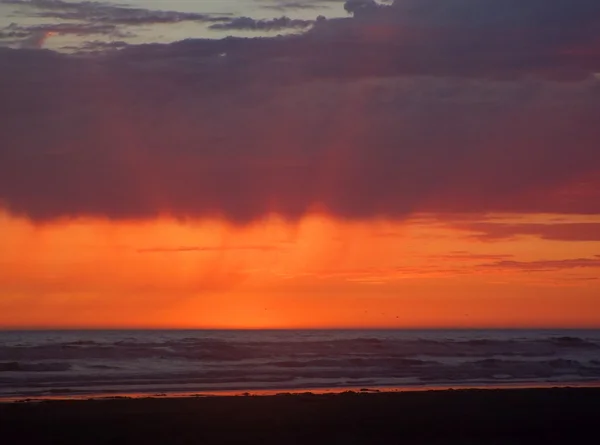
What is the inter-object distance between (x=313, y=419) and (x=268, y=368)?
1920 cm

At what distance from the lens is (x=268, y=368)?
36.6m

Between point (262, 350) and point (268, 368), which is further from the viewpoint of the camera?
point (262, 350)

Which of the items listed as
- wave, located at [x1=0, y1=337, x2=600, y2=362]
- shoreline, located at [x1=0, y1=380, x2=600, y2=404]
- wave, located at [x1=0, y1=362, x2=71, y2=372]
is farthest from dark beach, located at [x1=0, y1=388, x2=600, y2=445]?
wave, located at [x1=0, y1=337, x2=600, y2=362]

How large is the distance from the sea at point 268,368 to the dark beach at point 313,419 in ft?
18.1

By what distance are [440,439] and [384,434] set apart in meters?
1.04

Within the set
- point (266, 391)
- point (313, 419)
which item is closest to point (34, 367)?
point (266, 391)

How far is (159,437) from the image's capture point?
1533 cm

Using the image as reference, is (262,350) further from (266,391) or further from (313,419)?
(313,419)

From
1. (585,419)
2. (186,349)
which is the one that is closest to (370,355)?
(186,349)

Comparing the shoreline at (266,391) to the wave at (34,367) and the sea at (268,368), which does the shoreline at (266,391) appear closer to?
the sea at (268,368)

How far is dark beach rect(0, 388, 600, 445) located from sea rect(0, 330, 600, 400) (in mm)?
5511

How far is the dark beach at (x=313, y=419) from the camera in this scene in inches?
604

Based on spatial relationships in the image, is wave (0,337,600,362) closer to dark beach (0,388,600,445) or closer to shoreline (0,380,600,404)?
shoreline (0,380,600,404)

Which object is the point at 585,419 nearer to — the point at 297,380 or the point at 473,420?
the point at 473,420
